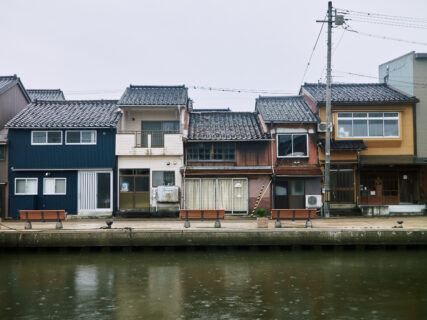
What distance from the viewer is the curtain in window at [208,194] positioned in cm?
2769

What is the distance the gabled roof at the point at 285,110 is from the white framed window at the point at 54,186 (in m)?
13.3

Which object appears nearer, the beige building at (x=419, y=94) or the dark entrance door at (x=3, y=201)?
the dark entrance door at (x=3, y=201)

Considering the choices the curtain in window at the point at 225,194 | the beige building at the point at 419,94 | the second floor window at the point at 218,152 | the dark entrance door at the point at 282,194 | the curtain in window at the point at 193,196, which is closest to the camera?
the curtain in window at the point at 225,194

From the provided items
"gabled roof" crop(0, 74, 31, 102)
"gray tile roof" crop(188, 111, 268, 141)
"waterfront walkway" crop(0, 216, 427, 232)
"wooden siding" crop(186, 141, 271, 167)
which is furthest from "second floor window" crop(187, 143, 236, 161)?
"gabled roof" crop(0, 74, 31, 102)

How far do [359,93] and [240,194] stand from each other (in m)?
10.8

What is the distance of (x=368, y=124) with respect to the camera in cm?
2831

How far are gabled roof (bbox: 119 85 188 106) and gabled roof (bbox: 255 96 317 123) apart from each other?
5410 mm

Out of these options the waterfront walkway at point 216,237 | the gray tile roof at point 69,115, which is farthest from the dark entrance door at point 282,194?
the gray tile roof at point 69,115

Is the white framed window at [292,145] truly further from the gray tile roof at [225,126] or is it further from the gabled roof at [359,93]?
the gabled roof at [359,93]

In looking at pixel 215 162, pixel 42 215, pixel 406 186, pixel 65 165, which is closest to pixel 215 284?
pixel 42 215

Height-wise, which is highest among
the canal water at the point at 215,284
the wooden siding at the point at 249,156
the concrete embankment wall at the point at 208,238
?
the wooden siding at the point at 249,156

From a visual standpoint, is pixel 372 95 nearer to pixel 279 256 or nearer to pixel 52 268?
pixel 279 256

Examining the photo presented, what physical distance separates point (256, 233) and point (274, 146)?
10.1 metres

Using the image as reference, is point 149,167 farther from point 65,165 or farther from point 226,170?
point 65,165
